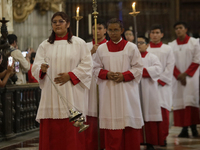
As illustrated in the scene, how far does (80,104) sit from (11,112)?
2.92 metres

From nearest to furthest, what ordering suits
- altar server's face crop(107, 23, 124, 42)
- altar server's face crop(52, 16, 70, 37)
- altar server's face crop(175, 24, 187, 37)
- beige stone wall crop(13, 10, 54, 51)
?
altar server's face crop(52, 16, 70, 37), altar server's face crop(107, 23, 124, 42), altar server's face crop(175, 24, 187, 37), beige stone wall crop(13, 10, 54, 51)

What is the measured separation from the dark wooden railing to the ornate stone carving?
15.4 feet

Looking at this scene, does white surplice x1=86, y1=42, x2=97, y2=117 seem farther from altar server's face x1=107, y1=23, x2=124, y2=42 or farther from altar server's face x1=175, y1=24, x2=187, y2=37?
altar server's face x1=175, y1=24, x2=187, y2=37

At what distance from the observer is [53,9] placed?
44.3 feet

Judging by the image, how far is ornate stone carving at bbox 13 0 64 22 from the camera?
1234cm

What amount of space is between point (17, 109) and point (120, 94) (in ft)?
10.3

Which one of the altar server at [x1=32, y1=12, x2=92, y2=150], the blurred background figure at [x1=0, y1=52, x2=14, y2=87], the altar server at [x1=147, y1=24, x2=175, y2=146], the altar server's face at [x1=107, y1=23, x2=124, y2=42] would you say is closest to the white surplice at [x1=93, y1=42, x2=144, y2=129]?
the altar server's face at [x1=107, y1=23, x2=124, y2=42]

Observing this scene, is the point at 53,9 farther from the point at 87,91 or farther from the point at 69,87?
the point at 69,87

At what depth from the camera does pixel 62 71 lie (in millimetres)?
4531

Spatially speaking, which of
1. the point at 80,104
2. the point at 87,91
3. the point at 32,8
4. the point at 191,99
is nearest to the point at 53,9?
the point at 32,8

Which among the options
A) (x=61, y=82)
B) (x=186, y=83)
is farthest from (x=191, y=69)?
(x=61, y=82)

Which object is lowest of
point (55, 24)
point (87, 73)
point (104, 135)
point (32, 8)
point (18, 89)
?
point (104, 135)

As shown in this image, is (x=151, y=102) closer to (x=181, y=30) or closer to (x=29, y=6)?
→ (x=181, y=30)

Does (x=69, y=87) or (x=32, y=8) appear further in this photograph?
(x=32, y=8)
